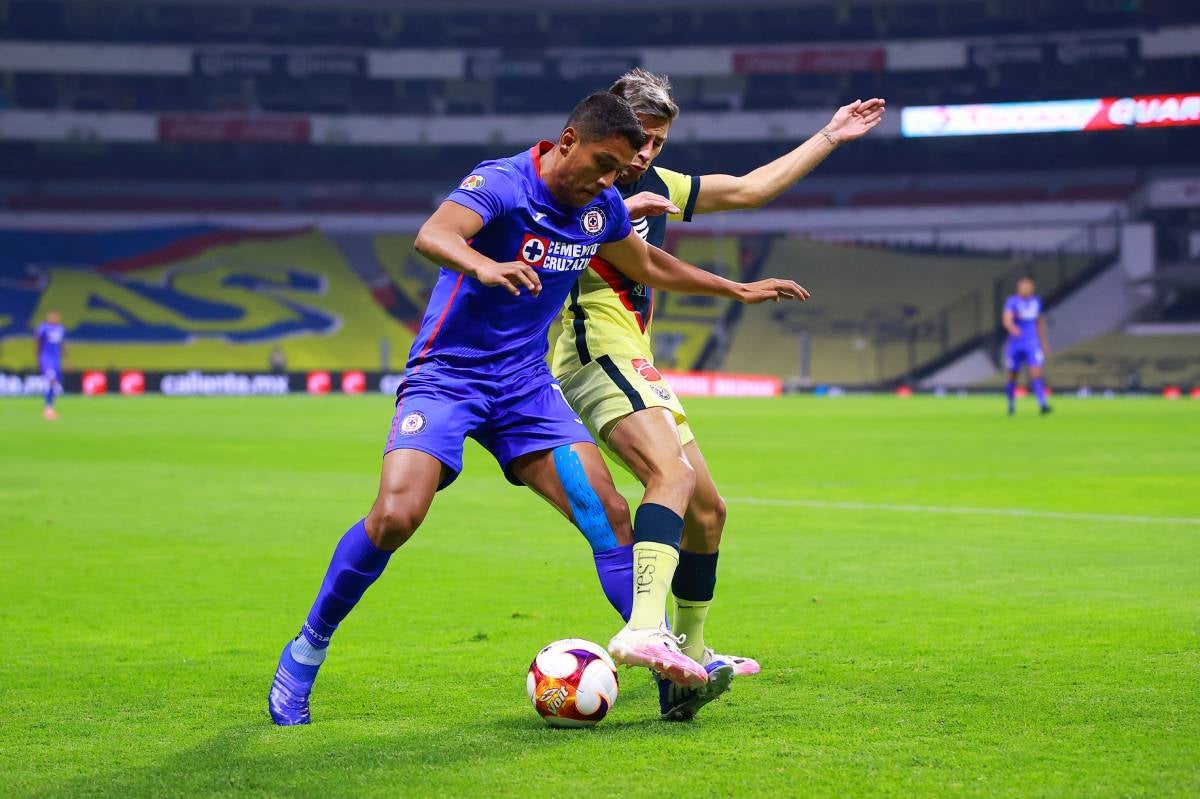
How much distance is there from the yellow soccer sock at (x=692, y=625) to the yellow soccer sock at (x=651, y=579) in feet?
1.68

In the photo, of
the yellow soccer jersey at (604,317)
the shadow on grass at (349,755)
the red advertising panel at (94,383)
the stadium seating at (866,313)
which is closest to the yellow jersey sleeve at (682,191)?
the yellow soccer jersey at (604,317)

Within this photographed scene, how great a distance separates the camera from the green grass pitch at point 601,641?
158 inches

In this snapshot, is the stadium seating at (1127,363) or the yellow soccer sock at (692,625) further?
the stadium seating at (1127,363)

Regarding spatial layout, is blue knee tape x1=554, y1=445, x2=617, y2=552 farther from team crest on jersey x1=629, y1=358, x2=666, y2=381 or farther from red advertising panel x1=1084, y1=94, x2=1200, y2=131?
red advertising panel x1=1084, y1=94, x2=1200, y2=131

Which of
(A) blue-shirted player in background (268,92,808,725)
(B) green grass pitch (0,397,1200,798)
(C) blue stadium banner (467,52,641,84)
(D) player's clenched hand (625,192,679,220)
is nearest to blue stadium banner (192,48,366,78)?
(C) blue stadium banner (467,52,641,84)

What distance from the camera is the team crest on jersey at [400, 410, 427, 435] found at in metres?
5.00

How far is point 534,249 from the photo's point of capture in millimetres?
5113

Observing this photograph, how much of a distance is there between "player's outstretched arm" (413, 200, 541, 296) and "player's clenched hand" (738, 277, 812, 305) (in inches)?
43.4

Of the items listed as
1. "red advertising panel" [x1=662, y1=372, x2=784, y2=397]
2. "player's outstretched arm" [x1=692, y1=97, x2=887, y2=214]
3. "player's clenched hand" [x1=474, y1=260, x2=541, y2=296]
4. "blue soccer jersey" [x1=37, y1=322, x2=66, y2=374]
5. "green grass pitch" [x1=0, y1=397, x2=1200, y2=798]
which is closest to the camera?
"green grass pitch" [x1=0, y1=397, x2=1200, y2=798]

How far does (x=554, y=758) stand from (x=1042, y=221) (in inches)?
2064

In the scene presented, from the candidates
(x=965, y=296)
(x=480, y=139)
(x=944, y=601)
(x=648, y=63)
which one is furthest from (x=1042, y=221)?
(x=944, y=601)

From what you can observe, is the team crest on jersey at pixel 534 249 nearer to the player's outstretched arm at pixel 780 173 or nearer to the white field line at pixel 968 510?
the player's outstretched arm at pixel 780 173

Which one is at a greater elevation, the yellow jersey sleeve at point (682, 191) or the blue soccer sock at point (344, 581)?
the yellow jersey sleeve at point (682, 191)

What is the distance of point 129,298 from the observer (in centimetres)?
5384
